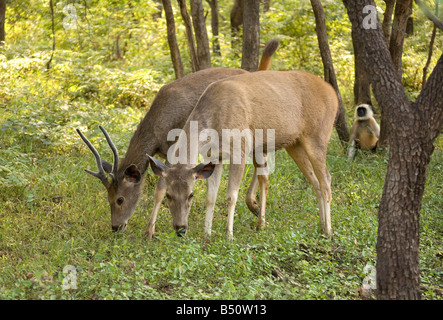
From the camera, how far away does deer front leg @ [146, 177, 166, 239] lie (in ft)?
25.8

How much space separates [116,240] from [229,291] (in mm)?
2355

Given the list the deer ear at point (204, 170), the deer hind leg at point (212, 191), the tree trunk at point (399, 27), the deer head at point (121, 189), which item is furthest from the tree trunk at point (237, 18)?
the deer ear at point (204, 170)

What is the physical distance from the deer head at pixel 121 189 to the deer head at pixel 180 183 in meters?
0.59

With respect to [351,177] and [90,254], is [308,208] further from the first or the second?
[90,254]

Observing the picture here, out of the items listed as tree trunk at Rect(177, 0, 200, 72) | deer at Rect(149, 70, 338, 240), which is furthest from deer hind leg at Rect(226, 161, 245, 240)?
tree trunk at Rect(177, 0, 200, 72)

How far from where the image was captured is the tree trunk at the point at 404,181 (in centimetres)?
543

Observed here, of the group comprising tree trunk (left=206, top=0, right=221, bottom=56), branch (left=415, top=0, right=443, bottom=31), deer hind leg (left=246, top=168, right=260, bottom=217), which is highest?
branch (left=415, top=0, right=443, bottom=31)

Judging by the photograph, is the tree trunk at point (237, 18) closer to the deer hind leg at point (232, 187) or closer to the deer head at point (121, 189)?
the deer hind leg at point (232, 187)

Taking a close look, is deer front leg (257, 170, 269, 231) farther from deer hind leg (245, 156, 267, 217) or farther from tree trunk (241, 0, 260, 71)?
tree trunk (241, 0, 260, 71)

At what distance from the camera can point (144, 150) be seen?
8109 mm

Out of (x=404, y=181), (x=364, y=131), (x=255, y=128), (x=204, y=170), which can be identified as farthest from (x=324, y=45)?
(x=404, y=181)

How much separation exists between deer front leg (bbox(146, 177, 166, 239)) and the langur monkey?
190 inches

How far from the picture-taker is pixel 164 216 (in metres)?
8.68

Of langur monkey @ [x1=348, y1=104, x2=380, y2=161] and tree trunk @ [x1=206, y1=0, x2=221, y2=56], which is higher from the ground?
tree trunk @ [x1=206, y1=0, x2=221, y2=56]
